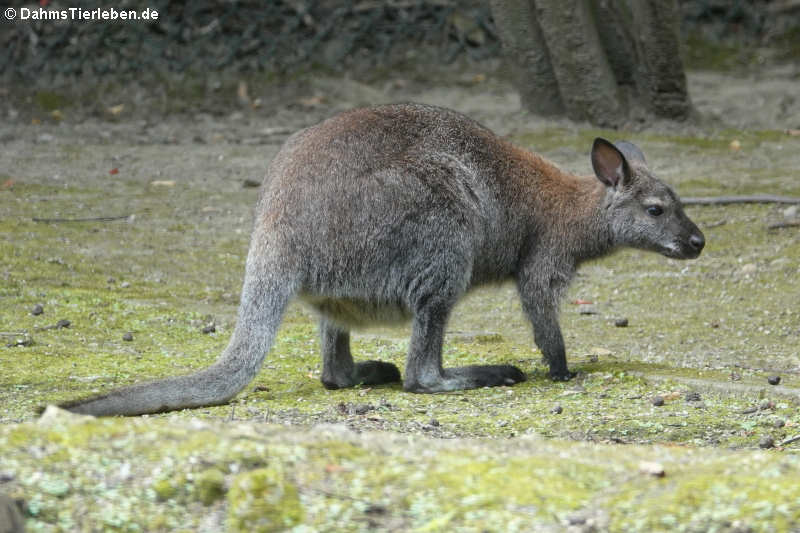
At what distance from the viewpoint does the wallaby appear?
5.37 metres

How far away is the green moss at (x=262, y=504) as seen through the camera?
289 cm

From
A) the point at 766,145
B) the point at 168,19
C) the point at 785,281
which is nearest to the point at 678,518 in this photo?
the point at 785,281

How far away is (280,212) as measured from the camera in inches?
214

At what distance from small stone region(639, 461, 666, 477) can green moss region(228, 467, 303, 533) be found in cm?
87

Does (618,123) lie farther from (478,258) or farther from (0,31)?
(0,31)

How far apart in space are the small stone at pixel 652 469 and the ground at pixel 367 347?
0.06 feet

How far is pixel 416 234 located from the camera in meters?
5.54

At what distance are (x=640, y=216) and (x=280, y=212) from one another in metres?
1.98

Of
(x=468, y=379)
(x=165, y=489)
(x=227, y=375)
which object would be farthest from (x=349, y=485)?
(x=468, y=379)

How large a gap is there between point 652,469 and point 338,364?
117 inches

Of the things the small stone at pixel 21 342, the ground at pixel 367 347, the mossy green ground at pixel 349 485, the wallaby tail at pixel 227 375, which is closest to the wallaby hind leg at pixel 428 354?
the ground at pixel 367 347

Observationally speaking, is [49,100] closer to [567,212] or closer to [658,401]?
[567,212]

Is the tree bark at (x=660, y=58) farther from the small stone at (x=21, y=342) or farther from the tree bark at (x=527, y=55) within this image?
the small stone at (x=21, y=342)

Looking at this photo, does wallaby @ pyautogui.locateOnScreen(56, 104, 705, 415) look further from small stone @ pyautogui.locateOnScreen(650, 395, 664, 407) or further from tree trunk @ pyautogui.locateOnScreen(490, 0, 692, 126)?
tree trunk @ pyautogui.locateOnScreen(490, 0, 692, 126)
